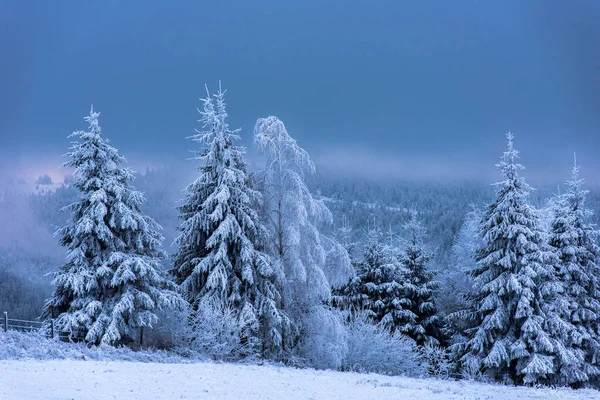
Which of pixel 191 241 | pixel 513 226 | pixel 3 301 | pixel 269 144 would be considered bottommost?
pixel 3 301

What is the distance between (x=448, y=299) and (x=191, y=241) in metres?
27.0

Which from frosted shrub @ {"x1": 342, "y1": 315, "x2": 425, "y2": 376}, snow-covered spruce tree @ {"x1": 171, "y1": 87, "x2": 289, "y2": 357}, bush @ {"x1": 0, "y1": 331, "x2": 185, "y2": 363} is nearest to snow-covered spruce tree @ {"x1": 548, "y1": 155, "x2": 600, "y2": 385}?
frosted shrub @ {"x1": 342, "y1": 315, "x2": 425, "y2": 376}

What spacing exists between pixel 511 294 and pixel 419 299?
1356cm

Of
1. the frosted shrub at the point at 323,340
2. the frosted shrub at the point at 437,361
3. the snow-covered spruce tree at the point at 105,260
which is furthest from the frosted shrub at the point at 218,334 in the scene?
the frosted shrub at the point at 437,361

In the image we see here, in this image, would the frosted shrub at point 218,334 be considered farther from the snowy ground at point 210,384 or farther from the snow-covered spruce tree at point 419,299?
the snow-covered spruce tree at point 419,299

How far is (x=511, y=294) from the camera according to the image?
2836 centimetres

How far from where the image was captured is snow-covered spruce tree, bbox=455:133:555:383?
2698cm

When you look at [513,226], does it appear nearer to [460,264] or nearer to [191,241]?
[191,241]

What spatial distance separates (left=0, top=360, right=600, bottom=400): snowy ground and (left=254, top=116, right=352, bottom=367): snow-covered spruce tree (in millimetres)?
4553

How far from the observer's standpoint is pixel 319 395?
16094 millimetres

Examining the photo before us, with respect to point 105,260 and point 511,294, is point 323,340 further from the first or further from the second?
point 105,260

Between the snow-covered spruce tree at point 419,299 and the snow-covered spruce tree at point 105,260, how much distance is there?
67.3ft

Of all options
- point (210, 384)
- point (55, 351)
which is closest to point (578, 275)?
point (210, 384)

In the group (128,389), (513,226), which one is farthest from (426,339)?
(128,389)
